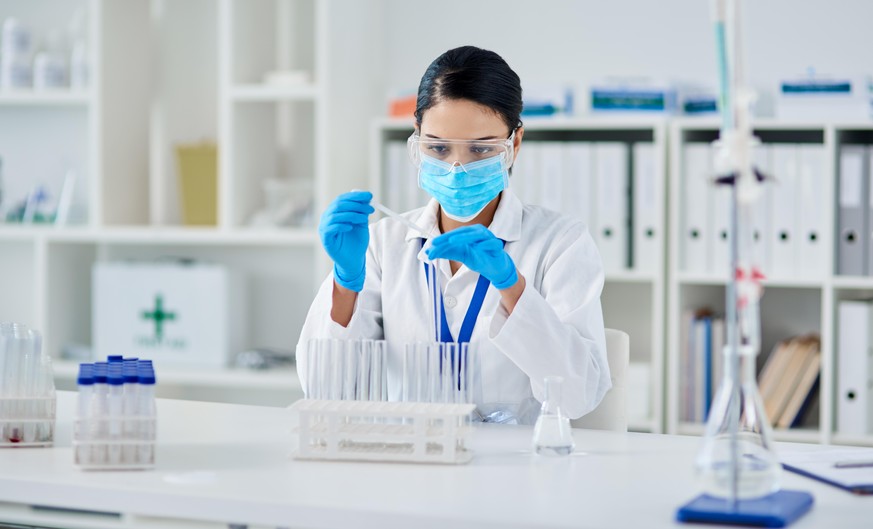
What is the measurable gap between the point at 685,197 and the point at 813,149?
0.37 m

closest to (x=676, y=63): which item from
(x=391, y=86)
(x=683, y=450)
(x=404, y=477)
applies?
(x=391, y=86)

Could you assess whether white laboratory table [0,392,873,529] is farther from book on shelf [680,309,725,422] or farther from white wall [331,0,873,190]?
white wall [331,0,873,190]

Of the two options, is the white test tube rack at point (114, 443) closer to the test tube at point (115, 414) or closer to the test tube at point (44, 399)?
the test tube at point (115, 414)

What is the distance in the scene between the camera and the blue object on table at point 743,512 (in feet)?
3.54

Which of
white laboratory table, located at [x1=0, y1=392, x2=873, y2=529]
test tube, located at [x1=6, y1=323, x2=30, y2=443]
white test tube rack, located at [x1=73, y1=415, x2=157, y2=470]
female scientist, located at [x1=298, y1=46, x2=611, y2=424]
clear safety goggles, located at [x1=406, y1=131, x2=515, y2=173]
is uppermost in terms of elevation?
clear safety goggles, located at [x1=406, y1=131, x2=515, y2=173]

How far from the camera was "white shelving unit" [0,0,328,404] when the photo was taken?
326cm

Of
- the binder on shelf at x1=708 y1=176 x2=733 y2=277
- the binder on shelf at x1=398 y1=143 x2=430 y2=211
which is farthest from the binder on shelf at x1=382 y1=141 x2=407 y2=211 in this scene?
the binder on shelf at x1=708 y1=176 x2=733 y2=277

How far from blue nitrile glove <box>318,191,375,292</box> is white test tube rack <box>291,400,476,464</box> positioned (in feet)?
0.99

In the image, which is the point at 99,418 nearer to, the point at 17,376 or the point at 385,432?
the point at 17,376

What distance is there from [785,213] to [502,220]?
1.30 metres

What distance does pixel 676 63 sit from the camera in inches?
126

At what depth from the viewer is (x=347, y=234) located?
1634 mm

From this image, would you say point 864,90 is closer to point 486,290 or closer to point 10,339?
point 486,290

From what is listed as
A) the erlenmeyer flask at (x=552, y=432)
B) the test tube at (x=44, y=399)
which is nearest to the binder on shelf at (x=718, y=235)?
the erlenmeyer flask at (x=552, y=432)
